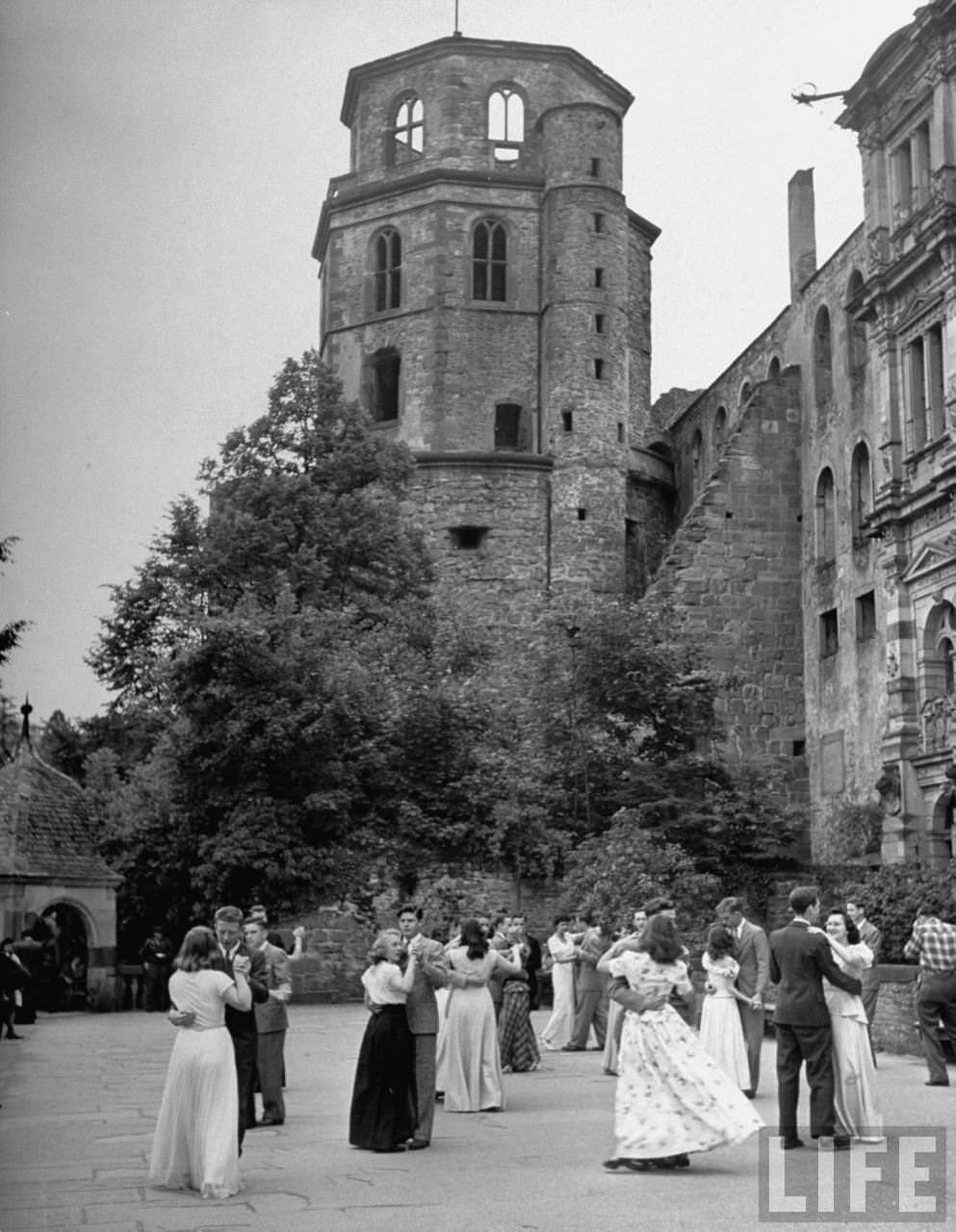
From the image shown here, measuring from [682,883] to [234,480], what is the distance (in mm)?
15790

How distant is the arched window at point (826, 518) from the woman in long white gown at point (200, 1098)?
30857 mm

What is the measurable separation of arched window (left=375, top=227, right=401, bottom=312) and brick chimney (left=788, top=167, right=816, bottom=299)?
1482 centimetres

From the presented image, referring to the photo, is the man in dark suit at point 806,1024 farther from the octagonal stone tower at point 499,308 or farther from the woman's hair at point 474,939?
the octagonal stone tower at point 499,308

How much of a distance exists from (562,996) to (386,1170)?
11.9 metres

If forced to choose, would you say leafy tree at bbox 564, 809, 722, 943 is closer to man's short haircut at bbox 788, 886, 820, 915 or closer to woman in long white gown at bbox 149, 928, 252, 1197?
man's short haircut at bbox 788, 886, 820, 915

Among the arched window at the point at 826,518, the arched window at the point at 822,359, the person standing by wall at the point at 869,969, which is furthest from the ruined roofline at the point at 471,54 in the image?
the person standing by wall at the point at 869,969

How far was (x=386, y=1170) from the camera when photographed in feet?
36.1

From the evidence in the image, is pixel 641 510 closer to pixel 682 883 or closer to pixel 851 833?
pixel 851 833

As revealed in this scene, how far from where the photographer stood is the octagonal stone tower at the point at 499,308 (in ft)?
166

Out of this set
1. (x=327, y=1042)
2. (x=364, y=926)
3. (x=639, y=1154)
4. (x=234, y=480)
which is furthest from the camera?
(x=234, y=480)

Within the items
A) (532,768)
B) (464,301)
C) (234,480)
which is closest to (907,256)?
(532,768)

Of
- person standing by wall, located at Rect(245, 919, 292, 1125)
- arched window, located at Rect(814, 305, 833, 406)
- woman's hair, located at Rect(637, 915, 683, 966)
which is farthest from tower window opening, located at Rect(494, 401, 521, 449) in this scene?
woman's hair, located at Rect(637, 915, 683, 966)

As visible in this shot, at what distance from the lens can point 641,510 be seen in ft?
175

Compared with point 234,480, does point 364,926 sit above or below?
below
